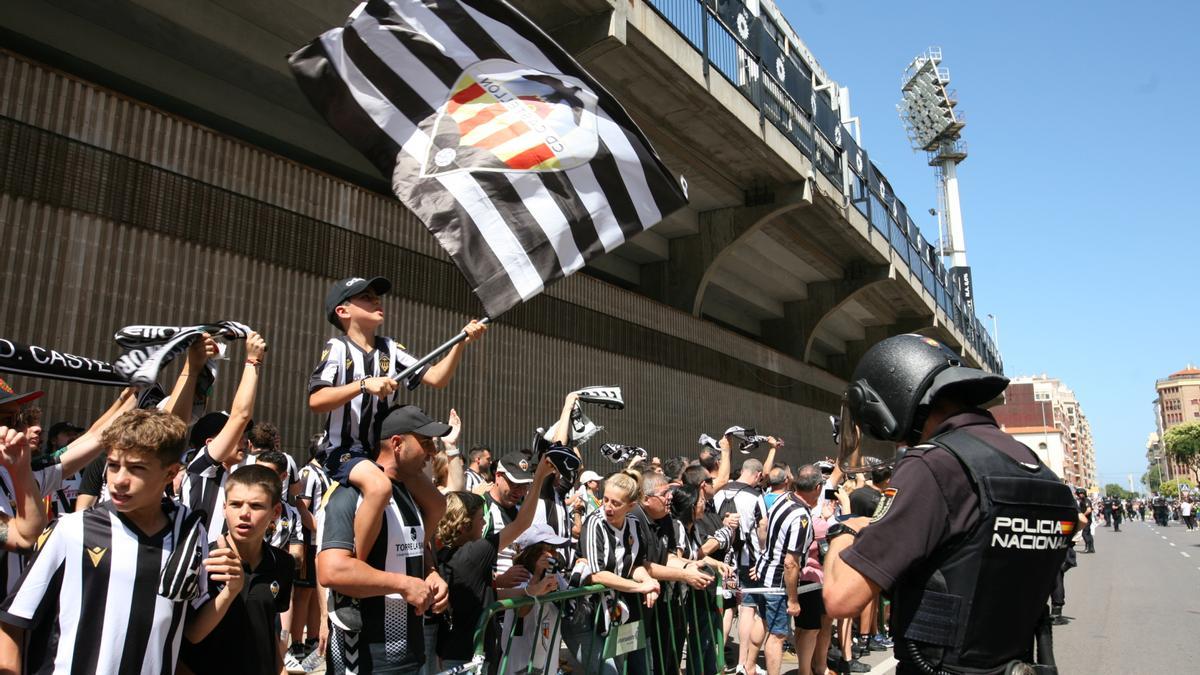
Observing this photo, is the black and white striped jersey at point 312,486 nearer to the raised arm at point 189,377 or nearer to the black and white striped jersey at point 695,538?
the black and white striped jersey at point 695,538

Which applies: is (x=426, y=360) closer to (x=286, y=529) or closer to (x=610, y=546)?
(x=610, y=546)

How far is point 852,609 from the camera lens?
2377 mm

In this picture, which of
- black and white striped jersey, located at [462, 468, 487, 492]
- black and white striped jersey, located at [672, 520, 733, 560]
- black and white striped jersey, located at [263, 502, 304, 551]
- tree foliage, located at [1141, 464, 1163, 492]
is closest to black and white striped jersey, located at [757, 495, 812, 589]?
black and white striped jersey, located at [672, 520, 733, 560]

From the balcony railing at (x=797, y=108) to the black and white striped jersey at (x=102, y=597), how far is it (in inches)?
410

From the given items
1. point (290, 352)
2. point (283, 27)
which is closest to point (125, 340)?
point (290, 352)

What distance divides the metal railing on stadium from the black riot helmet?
7.33ft

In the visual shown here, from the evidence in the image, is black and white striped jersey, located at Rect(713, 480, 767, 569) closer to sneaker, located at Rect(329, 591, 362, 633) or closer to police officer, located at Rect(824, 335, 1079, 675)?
sneaker, located at Rect(329, 591, 362, 633)

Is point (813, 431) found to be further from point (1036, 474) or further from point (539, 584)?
point (1036, 474)

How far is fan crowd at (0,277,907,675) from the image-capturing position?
8.84 ft

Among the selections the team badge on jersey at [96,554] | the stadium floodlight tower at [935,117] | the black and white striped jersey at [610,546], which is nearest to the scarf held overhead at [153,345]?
the team badge on jersey at [96,554]

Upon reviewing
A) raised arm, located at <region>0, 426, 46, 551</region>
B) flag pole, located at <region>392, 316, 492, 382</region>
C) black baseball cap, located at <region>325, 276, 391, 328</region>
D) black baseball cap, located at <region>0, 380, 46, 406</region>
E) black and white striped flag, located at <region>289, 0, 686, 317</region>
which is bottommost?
raised arm, located at <region>0, 426, 46, 551</region>

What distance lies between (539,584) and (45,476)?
9.32 ft

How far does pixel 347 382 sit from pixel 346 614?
1070mm

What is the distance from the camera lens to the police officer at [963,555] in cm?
237
